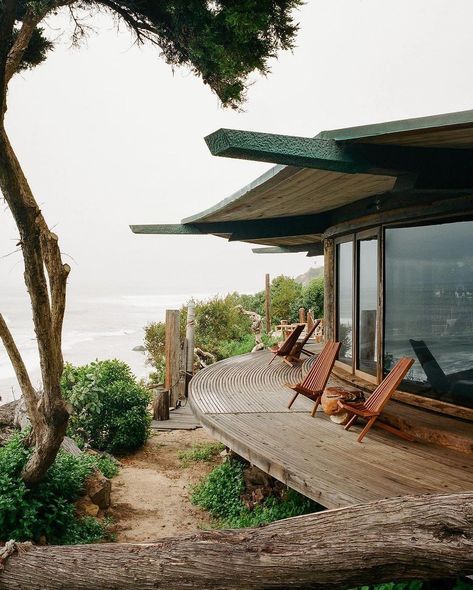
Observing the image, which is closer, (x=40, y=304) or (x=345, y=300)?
(x=40, y=304)

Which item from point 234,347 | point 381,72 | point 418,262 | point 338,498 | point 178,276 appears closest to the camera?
point 338,498

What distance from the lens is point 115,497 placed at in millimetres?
6777

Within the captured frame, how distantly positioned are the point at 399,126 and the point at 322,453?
8.93 ft

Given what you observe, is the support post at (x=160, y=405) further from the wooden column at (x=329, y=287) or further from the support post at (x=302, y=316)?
the support post at (x=302, y=316)

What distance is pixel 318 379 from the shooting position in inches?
221

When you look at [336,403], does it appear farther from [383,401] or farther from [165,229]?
[165,229]

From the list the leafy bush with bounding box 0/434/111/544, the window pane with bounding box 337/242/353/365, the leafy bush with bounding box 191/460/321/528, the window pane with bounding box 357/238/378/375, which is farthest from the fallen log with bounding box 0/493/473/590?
the window pane with bounding box 337/242/353/365

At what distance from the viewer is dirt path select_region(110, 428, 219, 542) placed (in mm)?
5871

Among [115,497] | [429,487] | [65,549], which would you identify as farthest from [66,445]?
[429,487]

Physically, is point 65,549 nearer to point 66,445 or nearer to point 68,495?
point 68,495

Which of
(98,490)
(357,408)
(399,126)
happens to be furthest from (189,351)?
(399,126)

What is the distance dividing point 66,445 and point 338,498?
494 centimetres

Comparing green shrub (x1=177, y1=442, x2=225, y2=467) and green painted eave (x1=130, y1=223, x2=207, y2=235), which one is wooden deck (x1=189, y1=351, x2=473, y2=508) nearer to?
green shrub (x1=177, y1=442, x2=225, y2=467)

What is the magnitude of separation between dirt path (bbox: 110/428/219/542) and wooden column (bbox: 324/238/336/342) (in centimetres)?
295
